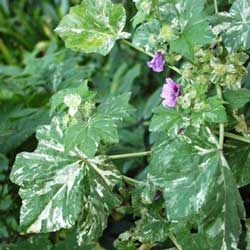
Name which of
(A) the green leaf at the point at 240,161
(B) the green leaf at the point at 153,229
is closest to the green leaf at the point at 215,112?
Answer: (A) the green leaf at the point at 240,161

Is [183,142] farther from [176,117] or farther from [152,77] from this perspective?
[152,77]

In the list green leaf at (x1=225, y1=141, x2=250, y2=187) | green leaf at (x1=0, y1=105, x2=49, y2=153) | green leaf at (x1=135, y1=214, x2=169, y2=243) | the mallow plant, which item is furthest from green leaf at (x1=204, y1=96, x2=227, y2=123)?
green leaf at (x1=0, y1=105, x2=49, y2=153)

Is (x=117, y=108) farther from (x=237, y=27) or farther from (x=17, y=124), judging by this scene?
(x=17, y=124)

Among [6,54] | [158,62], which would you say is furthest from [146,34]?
[6,54]

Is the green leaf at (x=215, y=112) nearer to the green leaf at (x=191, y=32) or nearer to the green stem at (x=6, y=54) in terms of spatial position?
the green leaf at (x=191, y=32)

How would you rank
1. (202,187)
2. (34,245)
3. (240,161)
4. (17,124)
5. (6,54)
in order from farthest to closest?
(6,54) < (17,124) < (34,245) < (240,161) < (202,187)

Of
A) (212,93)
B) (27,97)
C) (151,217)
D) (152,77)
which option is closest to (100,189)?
(151,217)

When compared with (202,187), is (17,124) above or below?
below

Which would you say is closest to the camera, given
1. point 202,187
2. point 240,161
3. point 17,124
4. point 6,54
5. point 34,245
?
point 202,187
